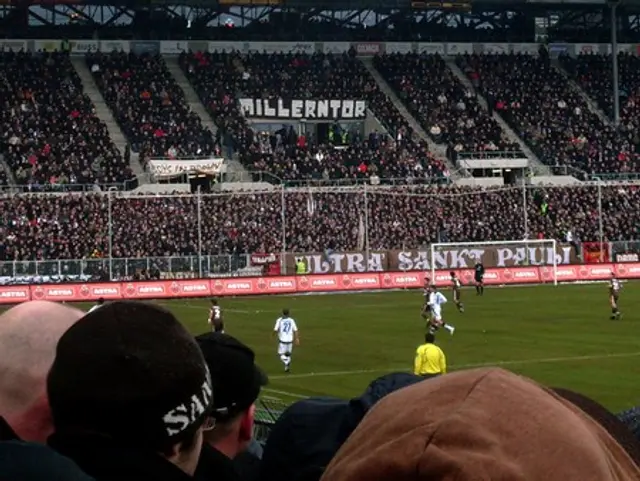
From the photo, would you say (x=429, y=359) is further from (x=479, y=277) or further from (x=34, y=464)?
(x=479, y=277)

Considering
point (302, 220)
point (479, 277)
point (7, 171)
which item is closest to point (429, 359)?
point (479, 277)

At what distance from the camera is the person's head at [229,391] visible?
5.07 metres

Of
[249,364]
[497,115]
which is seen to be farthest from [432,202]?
[249,364]

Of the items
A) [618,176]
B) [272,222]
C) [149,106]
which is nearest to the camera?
[272,222]

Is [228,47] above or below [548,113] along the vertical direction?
above

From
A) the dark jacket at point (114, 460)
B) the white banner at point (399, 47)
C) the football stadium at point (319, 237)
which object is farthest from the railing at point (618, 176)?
the dark jacket at point (114, 460)

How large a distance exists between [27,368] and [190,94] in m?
Result: 78.7

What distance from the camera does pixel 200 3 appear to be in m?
82.2

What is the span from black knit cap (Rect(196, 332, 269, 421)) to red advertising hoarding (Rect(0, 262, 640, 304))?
160 feet

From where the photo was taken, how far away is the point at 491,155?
7731 centimetres

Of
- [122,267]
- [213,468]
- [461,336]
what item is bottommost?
Answer: [461,336]

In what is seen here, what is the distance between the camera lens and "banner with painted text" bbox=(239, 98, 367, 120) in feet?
264

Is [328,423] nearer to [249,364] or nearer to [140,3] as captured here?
[249,364]

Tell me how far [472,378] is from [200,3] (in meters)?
82.0
